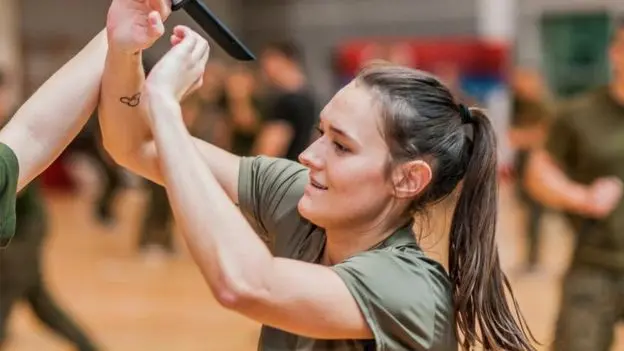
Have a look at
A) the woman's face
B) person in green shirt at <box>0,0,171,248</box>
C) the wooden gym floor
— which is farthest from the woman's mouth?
the wooden gym floor

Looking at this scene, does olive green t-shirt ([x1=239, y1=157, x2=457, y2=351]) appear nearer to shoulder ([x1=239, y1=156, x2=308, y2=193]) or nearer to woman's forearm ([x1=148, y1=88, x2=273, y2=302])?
shoulder ([x1=239, y1=156, x2=308, y2=193])

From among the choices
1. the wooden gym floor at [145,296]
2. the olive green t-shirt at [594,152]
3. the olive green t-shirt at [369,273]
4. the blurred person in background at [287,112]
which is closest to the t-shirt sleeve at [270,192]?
the olive green t-shirt at [369,273]

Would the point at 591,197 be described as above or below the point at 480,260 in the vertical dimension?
below

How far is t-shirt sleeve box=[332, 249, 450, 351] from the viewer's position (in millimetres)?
1516

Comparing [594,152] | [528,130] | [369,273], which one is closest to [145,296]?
[528,130]

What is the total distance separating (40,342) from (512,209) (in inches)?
249

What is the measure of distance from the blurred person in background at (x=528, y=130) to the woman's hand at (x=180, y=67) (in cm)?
536

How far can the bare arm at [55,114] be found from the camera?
1.75 metres

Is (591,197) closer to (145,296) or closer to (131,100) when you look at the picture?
(131,100)

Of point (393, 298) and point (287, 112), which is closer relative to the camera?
point (393, 298)

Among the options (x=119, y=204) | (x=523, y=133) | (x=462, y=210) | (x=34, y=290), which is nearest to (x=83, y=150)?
(x=119, y=204)

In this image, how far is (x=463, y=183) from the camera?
5.63 ft

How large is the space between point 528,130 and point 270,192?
551 cm

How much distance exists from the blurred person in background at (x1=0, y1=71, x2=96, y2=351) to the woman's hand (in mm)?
2621
